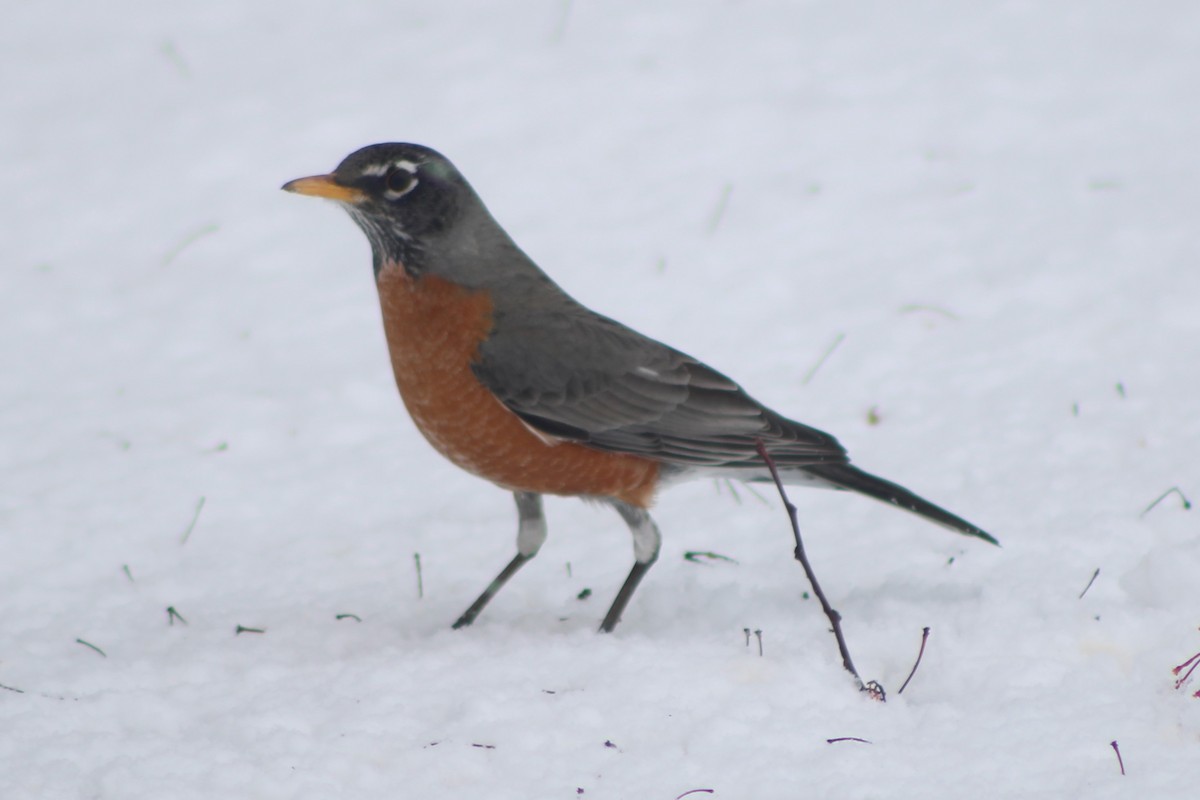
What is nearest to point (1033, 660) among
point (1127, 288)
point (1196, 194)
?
point (1127, 288)

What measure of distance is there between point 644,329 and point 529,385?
105 inches

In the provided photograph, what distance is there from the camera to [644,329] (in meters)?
6.78

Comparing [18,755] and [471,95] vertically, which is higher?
[471,95]

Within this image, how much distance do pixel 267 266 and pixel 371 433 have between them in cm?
170

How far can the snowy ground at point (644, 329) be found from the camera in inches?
134

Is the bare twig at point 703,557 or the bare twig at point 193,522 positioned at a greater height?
the bare twig at point 703,557

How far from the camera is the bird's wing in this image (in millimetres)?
4184

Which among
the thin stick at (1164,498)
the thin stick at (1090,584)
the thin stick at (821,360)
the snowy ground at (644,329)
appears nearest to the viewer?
the snowy ground at (644,329)

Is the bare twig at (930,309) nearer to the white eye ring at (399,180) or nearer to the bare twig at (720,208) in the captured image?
the bare twig at (720,208)

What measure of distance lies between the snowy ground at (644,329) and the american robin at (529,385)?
36cm

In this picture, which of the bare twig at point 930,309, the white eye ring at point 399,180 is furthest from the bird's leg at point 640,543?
the bare twig at point 930,309

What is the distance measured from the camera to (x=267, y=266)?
23.9 feet

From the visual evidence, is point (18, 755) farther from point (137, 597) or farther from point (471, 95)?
point (471, 95)

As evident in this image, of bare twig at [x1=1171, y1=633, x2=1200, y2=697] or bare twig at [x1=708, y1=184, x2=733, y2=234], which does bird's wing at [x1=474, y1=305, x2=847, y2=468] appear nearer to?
bare twig at [x1=1171, y1=633, x2=1200, y2=697]
